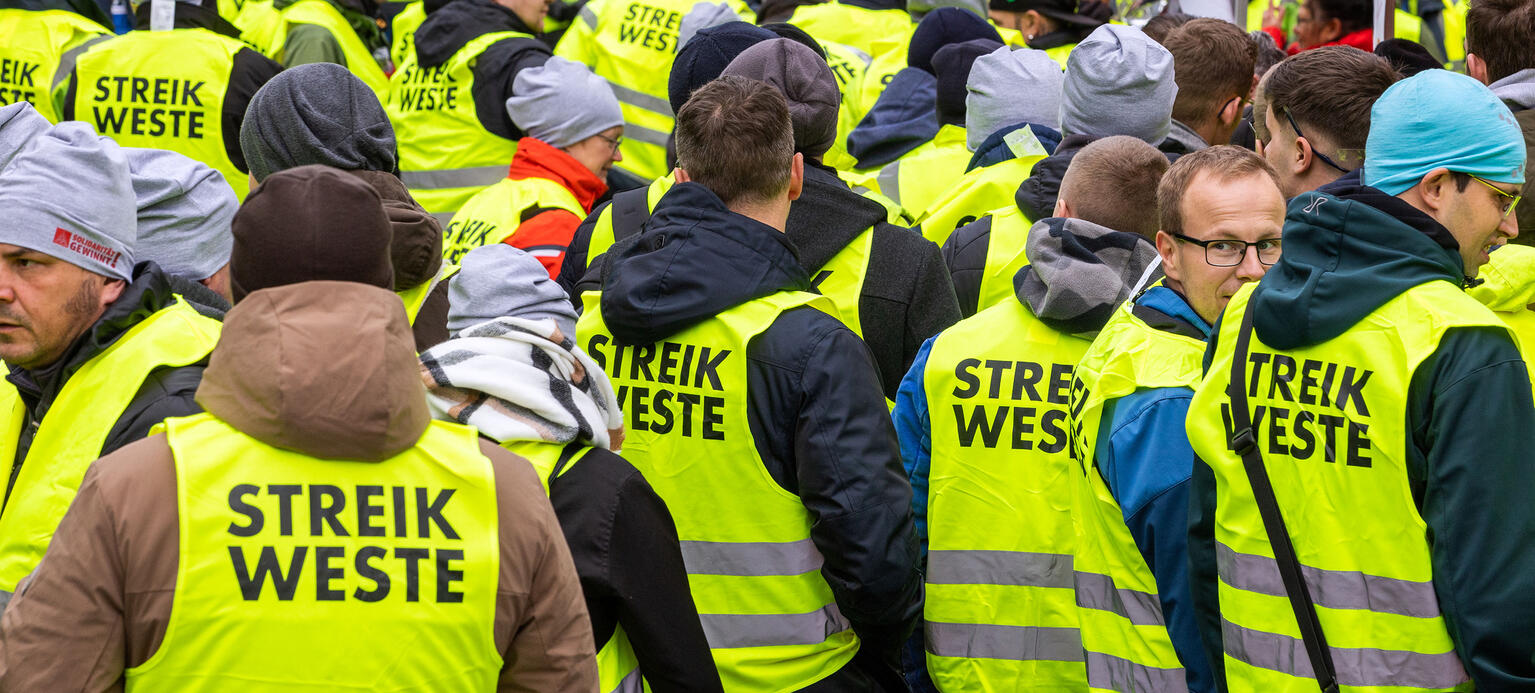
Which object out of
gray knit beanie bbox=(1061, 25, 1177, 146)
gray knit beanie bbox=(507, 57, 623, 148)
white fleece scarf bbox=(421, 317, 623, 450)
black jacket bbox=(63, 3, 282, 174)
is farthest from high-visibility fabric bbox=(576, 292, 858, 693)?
black jacket bbox=(63, 3, 282, 174)

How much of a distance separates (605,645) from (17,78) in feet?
19.5

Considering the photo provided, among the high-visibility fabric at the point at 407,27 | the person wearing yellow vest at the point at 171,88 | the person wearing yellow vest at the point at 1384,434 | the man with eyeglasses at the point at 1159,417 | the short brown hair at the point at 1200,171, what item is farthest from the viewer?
the high-visibility fabric at the point at 407,27

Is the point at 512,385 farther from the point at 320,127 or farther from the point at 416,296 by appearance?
→ the point at 320,127

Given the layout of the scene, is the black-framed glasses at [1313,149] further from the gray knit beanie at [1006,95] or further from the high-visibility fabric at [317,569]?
the high-visibility fabric at [317,569]

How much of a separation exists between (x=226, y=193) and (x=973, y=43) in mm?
3267

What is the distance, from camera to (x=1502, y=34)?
4.34 metres

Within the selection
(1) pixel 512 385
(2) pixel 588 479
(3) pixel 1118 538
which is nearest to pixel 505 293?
(1) pixel 512 385

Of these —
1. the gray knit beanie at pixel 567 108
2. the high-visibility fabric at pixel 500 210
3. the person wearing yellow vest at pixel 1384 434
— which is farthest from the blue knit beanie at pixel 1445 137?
the gray knit beanie at pixel 567 108

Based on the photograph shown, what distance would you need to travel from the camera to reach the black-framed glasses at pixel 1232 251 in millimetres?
3432

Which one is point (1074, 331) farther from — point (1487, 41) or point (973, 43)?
point (973, 43)

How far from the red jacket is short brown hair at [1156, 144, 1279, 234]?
2.78m

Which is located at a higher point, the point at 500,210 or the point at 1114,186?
the point at 1114,186

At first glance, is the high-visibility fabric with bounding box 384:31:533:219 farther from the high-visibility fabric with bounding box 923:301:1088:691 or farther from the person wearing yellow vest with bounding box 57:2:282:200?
the high-visibility fabric with bounding box 923:301:1088:691

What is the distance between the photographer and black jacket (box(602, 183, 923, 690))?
3.30 m
